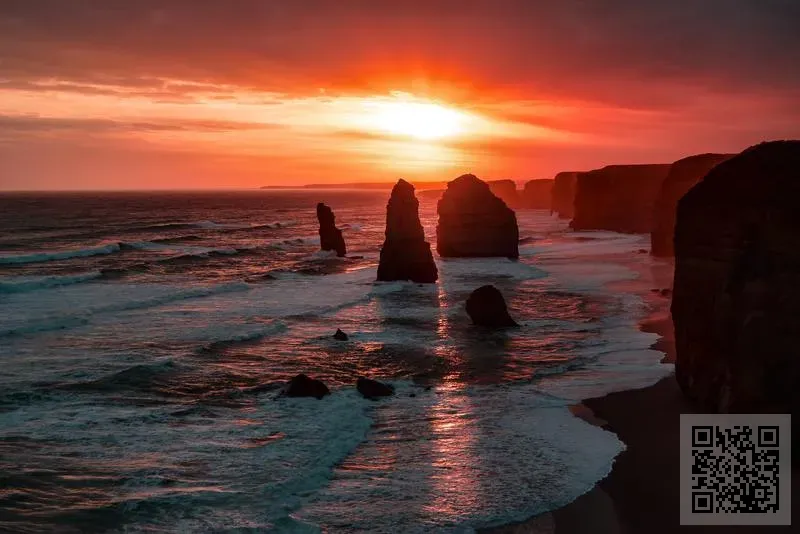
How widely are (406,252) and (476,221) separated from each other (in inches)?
702

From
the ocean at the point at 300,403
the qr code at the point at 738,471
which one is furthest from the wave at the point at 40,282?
the qr code at the point at 738,471

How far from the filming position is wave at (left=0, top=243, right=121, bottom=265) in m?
63.6

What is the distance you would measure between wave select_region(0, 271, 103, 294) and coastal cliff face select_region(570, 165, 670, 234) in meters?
65.1

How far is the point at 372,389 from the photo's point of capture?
21.7 meters

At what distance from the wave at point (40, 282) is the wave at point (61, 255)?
46.8 ft

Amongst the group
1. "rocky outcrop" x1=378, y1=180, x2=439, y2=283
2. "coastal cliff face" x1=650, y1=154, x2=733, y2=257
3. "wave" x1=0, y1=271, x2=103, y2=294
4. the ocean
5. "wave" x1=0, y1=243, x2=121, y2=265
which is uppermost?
"coastal cliff face" x1=650, y1=154, x2=733, y2=257

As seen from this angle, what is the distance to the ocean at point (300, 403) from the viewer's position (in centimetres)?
1371

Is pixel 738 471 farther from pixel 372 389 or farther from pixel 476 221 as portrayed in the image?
pixel 476 221

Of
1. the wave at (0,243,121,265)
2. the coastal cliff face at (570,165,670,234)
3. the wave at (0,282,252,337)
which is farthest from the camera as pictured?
the coastal cliff face at (570,165,670,234)

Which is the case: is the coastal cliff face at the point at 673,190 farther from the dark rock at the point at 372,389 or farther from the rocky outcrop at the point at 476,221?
the dark rock at the point at 372,389

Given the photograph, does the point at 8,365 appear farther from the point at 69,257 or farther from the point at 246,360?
the point at 69,257

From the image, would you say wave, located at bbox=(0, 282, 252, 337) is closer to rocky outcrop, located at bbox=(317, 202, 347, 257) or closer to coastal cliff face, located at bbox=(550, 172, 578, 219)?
rocky outcrop, located at bbox=(317, 202, 347, 257)

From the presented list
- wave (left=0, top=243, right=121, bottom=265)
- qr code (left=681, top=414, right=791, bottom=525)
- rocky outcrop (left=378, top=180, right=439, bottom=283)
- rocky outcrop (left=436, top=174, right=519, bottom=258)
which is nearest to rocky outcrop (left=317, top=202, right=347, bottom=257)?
rocky outcrop (left=436, top=174, right=519, bottom=258)

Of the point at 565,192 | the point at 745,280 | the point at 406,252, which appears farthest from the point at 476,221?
the point at 565,192
